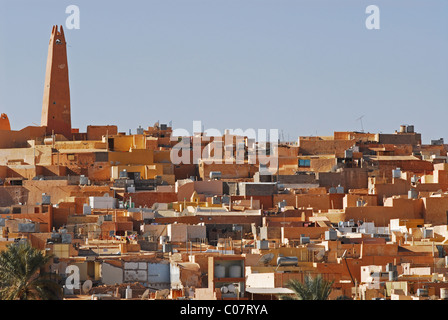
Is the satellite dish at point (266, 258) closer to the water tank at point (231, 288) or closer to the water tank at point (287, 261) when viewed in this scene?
the water tank at point (287, 261)

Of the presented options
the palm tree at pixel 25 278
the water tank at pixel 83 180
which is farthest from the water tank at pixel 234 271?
the water tank at pixel 83 180

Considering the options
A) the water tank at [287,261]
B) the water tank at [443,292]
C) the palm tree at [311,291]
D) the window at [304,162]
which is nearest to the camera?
the palm tree at [311,291]

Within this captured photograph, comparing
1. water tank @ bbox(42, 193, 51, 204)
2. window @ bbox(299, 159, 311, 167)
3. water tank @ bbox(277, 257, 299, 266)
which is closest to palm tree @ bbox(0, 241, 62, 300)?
water tank @ bbox(277, 257, 299, 266)

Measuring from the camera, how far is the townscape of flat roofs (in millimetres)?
27906

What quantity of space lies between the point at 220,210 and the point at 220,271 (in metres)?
13.5

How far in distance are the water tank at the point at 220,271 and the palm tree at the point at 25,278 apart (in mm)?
2971

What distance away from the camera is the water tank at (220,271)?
1024 inches

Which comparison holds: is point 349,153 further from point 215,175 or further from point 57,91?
point 57,91

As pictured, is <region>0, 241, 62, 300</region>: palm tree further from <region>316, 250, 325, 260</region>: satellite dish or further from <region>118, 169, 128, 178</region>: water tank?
<region>118, 169, 128, 178</region>: water tank

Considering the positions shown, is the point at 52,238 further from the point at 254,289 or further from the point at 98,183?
the point at 98,183

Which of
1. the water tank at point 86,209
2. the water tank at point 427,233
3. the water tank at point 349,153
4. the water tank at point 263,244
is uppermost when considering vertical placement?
the water tank at point 349,153

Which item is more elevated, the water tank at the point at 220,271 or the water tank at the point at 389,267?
the water tank at the point at 220,271

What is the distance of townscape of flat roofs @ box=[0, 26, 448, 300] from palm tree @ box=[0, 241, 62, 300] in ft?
3.74

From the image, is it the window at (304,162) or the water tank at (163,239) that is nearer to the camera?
the water tank at (163,239)
